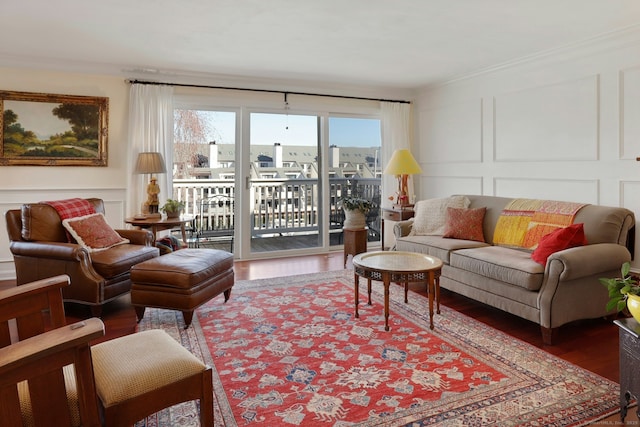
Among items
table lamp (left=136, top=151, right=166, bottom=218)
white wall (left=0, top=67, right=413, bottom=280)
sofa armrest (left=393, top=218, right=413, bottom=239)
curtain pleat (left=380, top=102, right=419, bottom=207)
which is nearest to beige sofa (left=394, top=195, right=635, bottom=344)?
sofa armrest (left=393, top=218, right=413, bottom=239)

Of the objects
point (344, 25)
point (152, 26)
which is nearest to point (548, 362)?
point (344, 25)

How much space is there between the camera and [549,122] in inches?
169

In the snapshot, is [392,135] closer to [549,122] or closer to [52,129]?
[549,122]

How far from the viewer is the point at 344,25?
341 cm

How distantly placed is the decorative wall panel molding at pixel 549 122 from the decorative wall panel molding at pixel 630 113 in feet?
0.71

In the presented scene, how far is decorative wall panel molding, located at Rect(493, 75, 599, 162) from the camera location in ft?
12.8

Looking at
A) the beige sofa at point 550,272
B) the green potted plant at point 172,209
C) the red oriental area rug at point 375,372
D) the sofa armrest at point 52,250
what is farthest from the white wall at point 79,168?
the beige sofa at point 550,272

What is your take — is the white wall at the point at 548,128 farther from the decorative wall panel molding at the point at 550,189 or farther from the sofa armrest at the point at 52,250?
the sofa armrest at the point at 52,250

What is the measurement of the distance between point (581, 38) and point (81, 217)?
15.9 ft

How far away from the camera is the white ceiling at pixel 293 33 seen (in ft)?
9.98

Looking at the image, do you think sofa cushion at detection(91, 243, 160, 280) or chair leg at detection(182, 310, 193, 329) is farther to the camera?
sofa cushion at detection(91, 243, 160, 280)

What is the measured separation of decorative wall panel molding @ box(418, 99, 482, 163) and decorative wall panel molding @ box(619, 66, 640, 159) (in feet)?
5.31

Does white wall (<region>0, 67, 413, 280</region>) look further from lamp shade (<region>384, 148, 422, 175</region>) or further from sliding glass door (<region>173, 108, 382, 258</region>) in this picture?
lamp shade (<region>384, 148, 422, 175</region>)

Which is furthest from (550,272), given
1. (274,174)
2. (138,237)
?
(274,174)
